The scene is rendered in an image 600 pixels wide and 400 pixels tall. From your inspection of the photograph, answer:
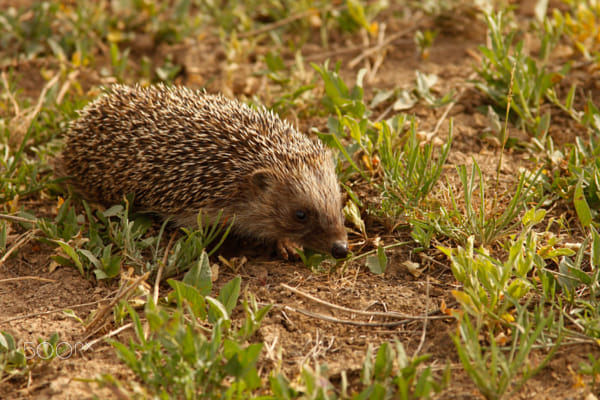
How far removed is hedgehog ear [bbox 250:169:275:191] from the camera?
5156mm

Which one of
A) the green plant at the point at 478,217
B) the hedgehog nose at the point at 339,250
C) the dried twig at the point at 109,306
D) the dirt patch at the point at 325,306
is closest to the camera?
the dirt patch at the point at 325,306

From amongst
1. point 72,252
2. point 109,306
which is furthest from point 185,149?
point 109,306

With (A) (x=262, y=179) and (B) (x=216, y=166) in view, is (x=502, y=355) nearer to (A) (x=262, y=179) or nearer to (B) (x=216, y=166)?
(A) (x=262, y=179)

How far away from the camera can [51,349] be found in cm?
388

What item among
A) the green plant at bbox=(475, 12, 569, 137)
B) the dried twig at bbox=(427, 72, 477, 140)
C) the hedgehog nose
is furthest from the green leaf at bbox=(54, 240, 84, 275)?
the green plant at bbox=(475, 12, 569, 137)

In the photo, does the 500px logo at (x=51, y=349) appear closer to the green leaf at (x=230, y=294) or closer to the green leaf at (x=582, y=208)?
the green leaf at (x=230, y=294)

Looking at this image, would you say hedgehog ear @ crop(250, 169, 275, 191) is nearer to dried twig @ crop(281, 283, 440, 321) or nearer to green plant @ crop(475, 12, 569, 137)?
dried twig @ crop(281, 283, 440, 321)

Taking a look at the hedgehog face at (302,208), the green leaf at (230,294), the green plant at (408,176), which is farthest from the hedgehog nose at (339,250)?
the green leaf at (230,294)

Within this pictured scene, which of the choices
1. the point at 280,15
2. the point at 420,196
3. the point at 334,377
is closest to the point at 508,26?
the point at 280,15

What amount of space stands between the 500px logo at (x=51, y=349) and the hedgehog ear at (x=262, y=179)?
190 cm

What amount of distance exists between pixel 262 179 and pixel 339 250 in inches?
38.2

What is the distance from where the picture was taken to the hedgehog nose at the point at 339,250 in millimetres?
4660

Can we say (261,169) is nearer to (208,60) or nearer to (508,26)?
(208,60)

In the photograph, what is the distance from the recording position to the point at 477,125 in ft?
19.8
